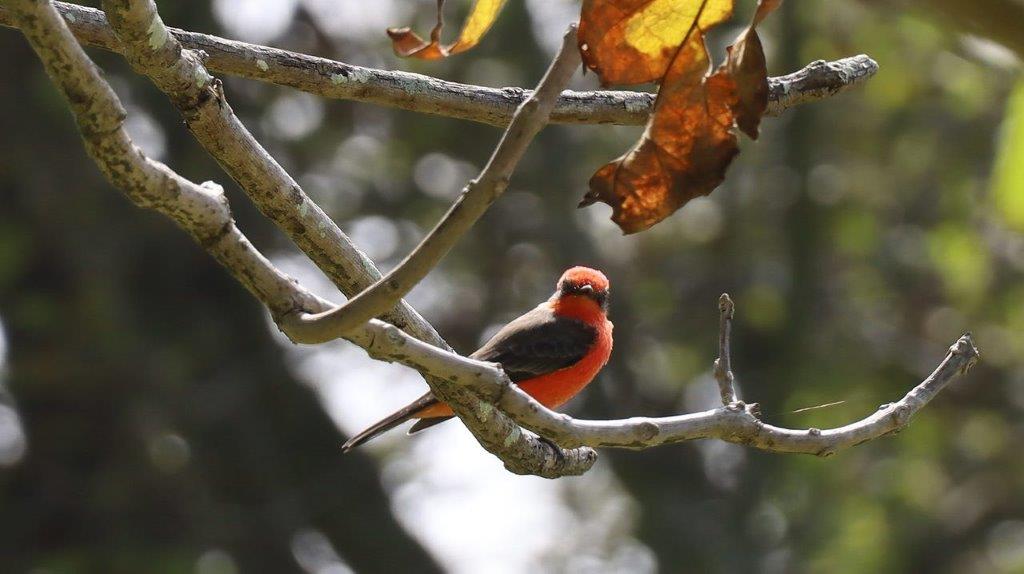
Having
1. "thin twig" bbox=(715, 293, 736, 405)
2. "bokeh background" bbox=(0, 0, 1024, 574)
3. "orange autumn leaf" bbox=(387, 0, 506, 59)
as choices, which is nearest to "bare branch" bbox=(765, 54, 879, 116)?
"thin twig" bbox=(715, 293, 736, 405)

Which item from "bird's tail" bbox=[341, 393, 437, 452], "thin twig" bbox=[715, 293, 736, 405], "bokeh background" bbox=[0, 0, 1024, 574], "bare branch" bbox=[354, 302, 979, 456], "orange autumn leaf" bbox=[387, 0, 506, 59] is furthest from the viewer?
"bokeh background" bbox=[0, 0, 1024, 574]

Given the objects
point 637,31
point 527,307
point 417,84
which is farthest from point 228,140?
point 527,307

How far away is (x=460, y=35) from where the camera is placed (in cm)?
230

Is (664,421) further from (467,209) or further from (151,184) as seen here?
(151,184)

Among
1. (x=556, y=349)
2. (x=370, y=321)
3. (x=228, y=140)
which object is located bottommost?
(x=556, y=349)

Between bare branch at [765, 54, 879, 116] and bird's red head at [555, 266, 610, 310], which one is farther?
bird's red head at [555, 266, 610, 310]

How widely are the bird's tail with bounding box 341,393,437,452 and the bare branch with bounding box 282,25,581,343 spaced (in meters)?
4.44

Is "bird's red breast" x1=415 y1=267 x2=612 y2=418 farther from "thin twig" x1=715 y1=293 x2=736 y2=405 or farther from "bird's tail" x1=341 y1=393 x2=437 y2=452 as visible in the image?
"thin twig" x1=715 y1=293 x2=736 y2=405

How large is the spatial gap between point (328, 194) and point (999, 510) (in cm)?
796

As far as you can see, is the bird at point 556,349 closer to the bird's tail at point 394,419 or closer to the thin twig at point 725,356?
the bird's tail at point 394,419

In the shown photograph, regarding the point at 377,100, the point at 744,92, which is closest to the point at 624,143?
the point at 377,100

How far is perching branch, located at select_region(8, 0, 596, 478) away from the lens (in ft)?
6.80

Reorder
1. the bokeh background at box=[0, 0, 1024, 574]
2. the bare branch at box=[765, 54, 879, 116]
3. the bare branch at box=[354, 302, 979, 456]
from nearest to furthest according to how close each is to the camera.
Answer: the bare branch at box=[354, 302, 979, 456], the bare branch at box=[765, 54, 879, 116], the bokeh background at box=[0, 0, 1024, 574]

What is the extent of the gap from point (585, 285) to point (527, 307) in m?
4.72
